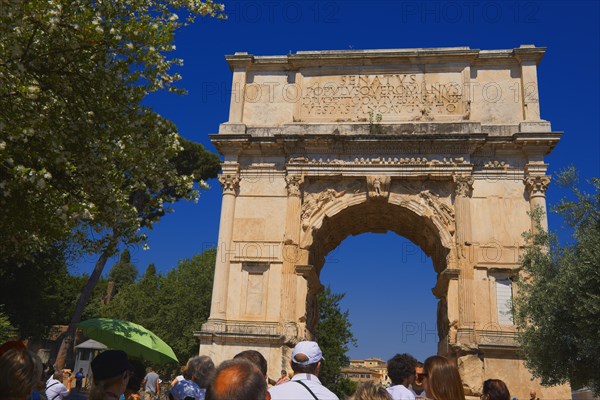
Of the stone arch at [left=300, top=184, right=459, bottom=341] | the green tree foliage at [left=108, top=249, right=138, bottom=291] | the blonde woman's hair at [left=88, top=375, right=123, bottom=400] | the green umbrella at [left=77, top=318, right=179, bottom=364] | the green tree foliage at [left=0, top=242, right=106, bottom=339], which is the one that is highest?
the green tree foliage at [left=108, top=249, right=138, bottom=291]

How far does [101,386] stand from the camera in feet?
→ 12.1

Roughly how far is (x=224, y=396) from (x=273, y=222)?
49.8 ft

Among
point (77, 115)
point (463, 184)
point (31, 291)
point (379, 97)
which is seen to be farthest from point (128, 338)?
point (31, 291)

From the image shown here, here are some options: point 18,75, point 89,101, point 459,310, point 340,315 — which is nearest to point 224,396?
point 18,75

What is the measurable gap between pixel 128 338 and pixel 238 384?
29.3 feet

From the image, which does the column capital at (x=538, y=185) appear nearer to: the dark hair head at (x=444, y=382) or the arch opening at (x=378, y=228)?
the arch opening at (x=378, y=228)

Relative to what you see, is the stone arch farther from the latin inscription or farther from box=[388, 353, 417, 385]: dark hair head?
box=[388, 353, 417, 385]: dark hair head

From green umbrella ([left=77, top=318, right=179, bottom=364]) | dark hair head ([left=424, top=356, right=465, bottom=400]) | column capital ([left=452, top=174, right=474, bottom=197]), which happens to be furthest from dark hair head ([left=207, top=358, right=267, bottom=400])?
column capital ([left=452, top=174, right=474, bottom=197])

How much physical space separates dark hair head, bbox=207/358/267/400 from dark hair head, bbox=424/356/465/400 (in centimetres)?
152

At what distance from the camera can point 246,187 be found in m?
18.6

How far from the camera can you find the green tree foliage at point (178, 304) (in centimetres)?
3625

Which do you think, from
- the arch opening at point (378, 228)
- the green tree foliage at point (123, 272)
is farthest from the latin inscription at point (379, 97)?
the green tree foliage at point (123, 272)

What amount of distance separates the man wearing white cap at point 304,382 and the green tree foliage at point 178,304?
32.6 metres

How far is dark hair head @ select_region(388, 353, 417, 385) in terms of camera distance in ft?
19.0
